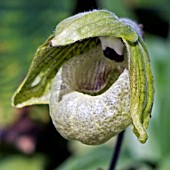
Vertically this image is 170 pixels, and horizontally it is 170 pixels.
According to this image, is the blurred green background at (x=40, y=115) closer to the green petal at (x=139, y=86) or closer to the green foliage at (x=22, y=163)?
the green foliage at (x=22, y=163)

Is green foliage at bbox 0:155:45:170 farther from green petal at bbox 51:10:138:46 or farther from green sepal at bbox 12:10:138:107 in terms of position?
green petal at bbox 51:10:138:46

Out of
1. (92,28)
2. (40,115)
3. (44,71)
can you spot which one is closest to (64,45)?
(44,71)

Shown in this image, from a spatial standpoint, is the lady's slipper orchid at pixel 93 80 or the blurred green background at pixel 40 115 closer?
the lady's slipper orchid at pixel 93 80

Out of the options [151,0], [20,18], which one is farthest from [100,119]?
[151,0]

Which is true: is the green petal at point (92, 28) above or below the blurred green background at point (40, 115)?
above

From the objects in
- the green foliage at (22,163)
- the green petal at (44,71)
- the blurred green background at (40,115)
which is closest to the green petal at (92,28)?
the green petal at (44,71)

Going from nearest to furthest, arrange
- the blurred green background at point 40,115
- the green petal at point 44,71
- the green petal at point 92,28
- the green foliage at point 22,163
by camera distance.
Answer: the green petal at point 92,28 < the green petal at point 44,71 < the blurred green background at point 40,115 < the green foliage at point 22,163

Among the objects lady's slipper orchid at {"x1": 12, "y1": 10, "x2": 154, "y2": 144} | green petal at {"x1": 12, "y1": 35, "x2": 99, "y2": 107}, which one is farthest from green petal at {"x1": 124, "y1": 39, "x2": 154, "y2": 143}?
green petal at {"x1": 12, "y1": 35, "x2": 99, "y2": 107}
